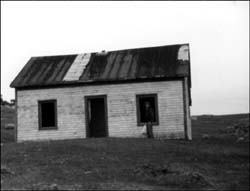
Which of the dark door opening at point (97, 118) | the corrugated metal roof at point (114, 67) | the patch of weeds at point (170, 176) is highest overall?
the corrugated metal roof at point (114, 67)

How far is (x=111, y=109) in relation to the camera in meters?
24.5

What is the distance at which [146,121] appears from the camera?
941 inches

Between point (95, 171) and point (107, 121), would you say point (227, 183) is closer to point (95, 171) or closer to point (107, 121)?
point (95, 171)

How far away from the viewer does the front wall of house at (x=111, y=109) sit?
2380 centimetres

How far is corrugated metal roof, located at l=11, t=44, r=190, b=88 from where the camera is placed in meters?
24.4

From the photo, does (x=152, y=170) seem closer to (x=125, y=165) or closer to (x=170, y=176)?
(x=170, y=176)

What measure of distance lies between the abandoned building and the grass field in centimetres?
277

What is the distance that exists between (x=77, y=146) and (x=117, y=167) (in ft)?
15.5

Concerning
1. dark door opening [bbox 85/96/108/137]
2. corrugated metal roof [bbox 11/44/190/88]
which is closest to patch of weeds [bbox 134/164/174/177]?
corrugated metal roof [bbox 11/44/190/88]

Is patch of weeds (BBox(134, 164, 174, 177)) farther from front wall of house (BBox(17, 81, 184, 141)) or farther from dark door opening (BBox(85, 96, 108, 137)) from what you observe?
dark door opening (BBox(85, 96, 108, 137))

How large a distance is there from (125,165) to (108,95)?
377 inches

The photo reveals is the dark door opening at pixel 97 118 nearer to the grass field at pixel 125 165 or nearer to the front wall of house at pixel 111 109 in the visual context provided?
the front wall of house at pixel 111 109

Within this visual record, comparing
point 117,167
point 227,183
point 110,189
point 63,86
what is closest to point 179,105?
point 63,86

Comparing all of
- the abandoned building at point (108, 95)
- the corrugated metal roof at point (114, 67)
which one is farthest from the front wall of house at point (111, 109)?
the corrugated metal roof at point (114, 67)
